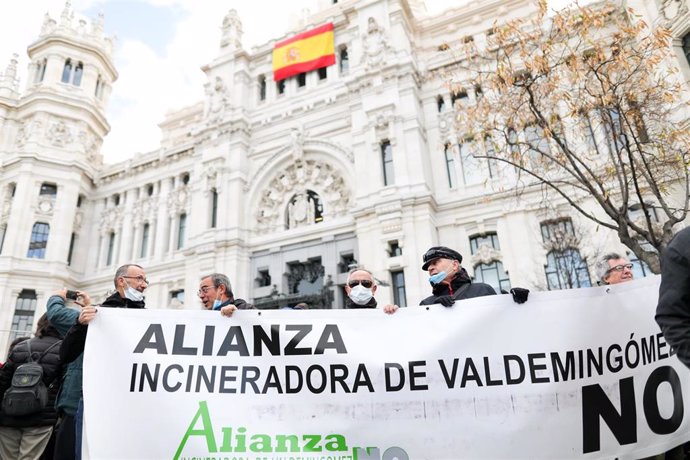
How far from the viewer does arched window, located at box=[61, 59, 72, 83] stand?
114ft

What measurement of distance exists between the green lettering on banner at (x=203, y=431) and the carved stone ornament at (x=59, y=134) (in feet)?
117

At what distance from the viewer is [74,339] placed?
14.3 ft

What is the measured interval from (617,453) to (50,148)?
3798cm

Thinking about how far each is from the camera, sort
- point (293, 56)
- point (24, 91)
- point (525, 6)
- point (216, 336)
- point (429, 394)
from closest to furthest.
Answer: point (429, 394) < point (216, 336) < point (525, 6) < point (293, 56) < point (24, 91)

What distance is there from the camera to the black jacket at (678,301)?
260cm

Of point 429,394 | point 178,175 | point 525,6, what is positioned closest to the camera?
point 429,394

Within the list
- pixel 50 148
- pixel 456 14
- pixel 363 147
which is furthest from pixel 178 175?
pixel 456 14

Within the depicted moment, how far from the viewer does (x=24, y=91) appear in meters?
34.5

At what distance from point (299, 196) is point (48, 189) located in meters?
19.6

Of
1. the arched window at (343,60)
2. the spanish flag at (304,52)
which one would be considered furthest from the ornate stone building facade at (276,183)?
the spanish flag at (304,52)

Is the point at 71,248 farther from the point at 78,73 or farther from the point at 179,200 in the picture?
the point at 78,73

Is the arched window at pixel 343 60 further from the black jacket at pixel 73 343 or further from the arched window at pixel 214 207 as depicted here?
the black jacket at pixel 73 343

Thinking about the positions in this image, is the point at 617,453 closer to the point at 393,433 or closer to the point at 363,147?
the point at 393,433

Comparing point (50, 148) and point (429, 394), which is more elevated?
point (50, 148)
